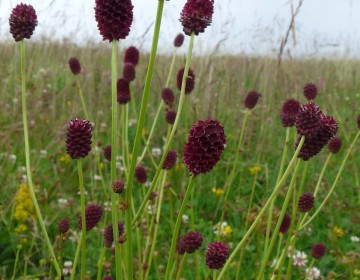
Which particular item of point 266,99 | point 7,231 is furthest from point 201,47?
point 7,231

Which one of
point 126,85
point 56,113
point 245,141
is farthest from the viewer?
point 56,113

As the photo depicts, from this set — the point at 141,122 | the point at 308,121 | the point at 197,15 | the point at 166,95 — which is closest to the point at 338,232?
the point at 166,95

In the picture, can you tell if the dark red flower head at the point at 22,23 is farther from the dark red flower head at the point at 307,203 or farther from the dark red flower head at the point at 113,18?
the dark red flower head at the point at 307,203

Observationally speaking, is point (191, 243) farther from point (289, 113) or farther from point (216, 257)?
point (289, 113)

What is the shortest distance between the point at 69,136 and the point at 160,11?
1.09ft

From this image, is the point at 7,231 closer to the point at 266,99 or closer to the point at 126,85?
the point at 126,85

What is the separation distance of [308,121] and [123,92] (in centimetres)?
74

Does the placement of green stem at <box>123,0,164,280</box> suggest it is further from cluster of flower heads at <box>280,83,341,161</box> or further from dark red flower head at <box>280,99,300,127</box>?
dark red flower head at <box>280,99,300,127</box>

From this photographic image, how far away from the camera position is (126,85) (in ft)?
5.25

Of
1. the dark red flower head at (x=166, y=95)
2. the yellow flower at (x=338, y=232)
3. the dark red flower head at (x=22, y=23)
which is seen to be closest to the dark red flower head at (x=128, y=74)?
the dark red flower head at (x=166, y=95)

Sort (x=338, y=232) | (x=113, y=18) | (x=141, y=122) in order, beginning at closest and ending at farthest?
1. (x=141, y=122)
2. (x=113, y=18)
3. (x=338, y=232)

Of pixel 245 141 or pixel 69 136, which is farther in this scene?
pixel 245 141

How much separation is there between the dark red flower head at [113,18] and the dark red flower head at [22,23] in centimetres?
26

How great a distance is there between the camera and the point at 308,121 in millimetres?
952
